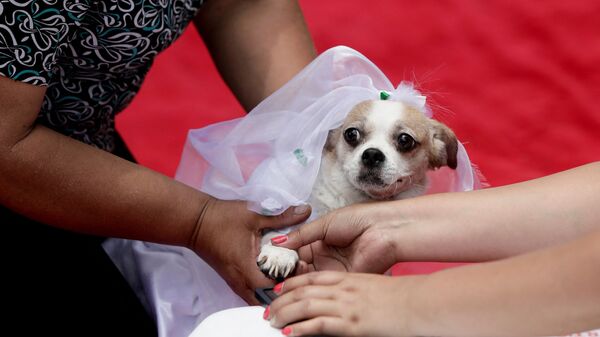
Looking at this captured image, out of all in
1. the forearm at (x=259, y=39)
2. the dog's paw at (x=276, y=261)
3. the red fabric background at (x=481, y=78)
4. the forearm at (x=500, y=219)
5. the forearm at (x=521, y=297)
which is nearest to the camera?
the forearm at (x=521, y=297)

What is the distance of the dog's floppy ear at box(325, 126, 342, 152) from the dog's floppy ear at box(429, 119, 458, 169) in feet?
0.47

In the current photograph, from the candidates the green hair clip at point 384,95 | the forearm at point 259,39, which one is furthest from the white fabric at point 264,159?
the forearm at point 259,39

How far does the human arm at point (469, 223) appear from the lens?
853 mm

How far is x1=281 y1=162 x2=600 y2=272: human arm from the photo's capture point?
0.85 meters

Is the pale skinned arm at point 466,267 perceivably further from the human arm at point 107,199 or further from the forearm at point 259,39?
the forearm at point 259,39

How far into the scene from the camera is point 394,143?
116cm

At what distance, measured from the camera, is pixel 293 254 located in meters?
0.98

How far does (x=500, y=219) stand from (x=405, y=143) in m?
0.31

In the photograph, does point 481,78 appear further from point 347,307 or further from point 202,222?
point 347,307

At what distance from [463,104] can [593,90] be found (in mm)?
285

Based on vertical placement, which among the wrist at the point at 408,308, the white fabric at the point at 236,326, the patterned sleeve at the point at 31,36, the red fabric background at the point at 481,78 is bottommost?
the red fabric background at the point at 481,78

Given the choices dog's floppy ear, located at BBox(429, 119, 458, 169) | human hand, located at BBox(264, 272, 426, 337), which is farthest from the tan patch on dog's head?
human hand, located at BBox(264, 272, 426, 337)

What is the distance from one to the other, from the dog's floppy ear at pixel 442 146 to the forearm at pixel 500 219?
0.74ft

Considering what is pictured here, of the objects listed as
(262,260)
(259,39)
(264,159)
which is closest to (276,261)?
(262,260)
